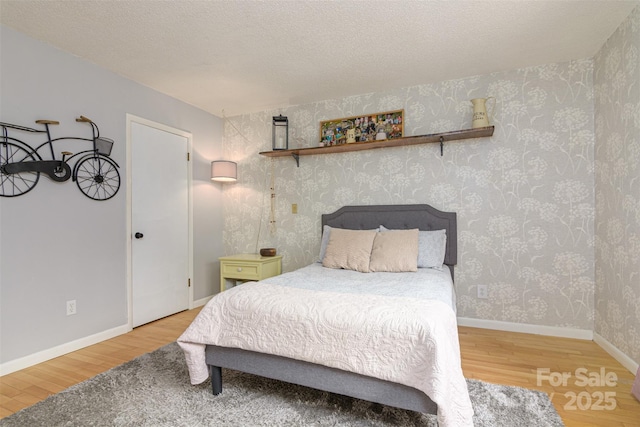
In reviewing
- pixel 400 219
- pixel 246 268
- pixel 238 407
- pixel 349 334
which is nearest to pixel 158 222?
pixel 246 268

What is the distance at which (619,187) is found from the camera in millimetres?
2340

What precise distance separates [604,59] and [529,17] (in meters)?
0.92

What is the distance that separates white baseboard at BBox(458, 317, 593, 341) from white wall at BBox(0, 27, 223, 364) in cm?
338

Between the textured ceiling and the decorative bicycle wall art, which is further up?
the textured ceiling

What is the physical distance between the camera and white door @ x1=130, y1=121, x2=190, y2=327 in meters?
3.21

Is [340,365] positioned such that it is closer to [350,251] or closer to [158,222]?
[350,251]

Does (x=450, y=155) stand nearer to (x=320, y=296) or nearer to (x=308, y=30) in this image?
(x=308, y=30)

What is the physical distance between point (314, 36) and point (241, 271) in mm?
2423

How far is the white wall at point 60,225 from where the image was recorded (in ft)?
7.54

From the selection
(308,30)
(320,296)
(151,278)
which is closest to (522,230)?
(320,296)

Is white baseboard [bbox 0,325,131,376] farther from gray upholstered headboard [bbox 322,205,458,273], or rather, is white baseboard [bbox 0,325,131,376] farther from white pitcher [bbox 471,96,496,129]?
white pitcher [bbox 471,96,496,129]

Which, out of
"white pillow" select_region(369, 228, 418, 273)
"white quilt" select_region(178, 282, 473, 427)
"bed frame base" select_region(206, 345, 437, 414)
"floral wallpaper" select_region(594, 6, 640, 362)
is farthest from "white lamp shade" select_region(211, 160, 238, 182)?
"floral wallpaper" select_region(594, 6, 640, 362)

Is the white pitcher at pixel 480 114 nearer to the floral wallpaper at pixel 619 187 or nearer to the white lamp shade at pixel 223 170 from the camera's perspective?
the floral wallpaper at pixel 619 187

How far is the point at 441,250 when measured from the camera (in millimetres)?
2932
